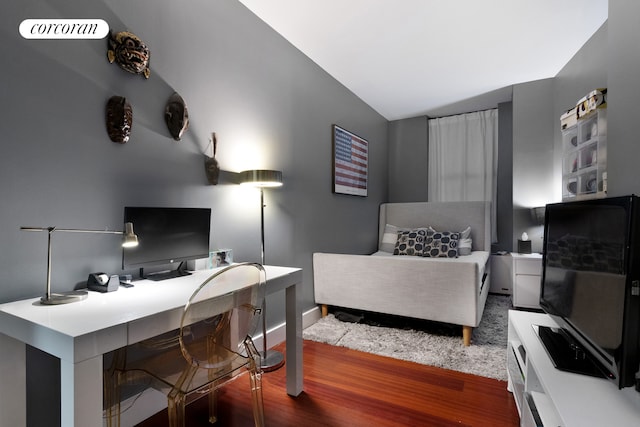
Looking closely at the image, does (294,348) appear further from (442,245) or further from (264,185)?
(442,245)

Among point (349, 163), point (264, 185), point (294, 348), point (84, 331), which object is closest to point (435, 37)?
point (349, 163)

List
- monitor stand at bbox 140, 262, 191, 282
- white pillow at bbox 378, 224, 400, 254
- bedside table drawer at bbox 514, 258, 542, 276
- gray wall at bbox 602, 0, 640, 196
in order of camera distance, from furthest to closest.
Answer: white pillow at bbox 378, 224, 400, 254 → bedside table drawer at bbox 514, 258, 542, 276 → monitor stand at bbox 140, 262, 191, 282 → gray wall at bbox 602, 0, 640, 196

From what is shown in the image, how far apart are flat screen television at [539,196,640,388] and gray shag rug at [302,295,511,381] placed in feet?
2.97

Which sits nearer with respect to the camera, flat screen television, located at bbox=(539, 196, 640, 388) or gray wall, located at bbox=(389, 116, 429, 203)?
flat screen television, located at bbox=(539, 196, 640, 388)

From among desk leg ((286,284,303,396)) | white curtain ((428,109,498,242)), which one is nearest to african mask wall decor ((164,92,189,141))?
desk leg ((286,284,303,396))

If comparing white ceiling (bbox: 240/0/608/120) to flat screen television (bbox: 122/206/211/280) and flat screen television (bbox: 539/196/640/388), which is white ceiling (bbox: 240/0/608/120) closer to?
flat screen television (bbox: 122/206/211/280)

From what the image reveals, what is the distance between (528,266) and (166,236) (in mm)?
3614

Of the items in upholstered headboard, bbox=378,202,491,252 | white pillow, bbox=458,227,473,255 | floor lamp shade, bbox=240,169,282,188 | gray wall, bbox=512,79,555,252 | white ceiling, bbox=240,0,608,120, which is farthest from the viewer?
upholstered headboard, bbox=378,202,491,252

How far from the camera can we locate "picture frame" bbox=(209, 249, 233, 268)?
6.65 ft

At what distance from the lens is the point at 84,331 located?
96 centimetres

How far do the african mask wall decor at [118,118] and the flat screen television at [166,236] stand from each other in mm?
372

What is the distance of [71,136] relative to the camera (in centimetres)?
145

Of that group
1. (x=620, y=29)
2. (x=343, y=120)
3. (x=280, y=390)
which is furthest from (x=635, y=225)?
(x=343, y=120)
